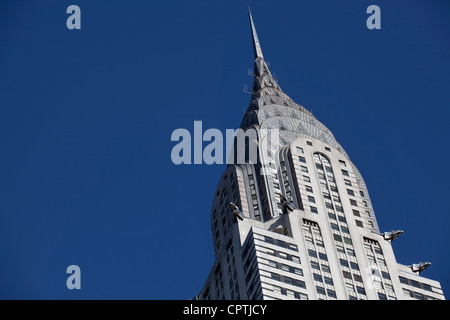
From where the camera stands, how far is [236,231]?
156125mm

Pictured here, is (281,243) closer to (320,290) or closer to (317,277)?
(317,277)

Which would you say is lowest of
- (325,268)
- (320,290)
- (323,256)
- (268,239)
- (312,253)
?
(320,290)

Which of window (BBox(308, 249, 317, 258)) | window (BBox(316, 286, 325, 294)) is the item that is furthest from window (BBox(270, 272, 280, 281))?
window (BBox(308, 249, 317, 258))

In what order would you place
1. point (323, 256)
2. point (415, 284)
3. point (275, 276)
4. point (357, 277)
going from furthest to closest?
point (415, 284) → point (323, 256) → point (357, 277) → point (275, 276)

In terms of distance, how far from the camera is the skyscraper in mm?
147625

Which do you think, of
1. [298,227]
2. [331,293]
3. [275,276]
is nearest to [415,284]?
[331,293]

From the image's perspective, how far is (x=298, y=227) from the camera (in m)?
155

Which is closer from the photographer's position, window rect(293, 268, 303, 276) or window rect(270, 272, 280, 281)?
window rect(270, 272, 280, 281)

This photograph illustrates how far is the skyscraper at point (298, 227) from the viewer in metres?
148

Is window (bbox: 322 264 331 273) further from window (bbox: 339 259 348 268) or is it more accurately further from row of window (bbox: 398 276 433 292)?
row of window (bbox: 398 276 433 292)

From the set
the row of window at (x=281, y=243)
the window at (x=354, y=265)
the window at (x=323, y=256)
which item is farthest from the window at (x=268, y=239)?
the window at (x=354, y=265)
